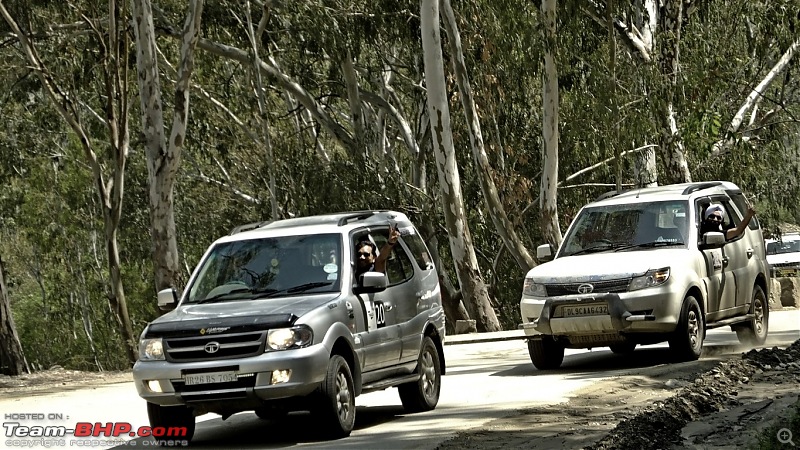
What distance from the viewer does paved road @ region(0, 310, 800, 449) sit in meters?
10.8

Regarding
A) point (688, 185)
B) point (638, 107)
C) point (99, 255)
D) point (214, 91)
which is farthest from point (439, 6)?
point (99, 255)

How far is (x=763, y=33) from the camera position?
3130 cm

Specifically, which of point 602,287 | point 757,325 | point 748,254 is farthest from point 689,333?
point 757,325

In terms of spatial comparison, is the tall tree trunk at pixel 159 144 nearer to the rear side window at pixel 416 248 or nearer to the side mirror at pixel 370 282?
the rear side window at pixel 416 248

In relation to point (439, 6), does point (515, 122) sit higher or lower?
lower

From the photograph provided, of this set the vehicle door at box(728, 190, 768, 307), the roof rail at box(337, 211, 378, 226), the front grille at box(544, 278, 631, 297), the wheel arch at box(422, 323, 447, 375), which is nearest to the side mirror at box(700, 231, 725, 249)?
the vehicle door at box(728, 190, 768, 307)

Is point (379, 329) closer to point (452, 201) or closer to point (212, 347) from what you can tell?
point (212, 347)

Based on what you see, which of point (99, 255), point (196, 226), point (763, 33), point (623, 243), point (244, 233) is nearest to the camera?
point (244, 233)

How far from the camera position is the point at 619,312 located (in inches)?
565

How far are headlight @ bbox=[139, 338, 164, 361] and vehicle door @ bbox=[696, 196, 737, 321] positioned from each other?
714 centimetres

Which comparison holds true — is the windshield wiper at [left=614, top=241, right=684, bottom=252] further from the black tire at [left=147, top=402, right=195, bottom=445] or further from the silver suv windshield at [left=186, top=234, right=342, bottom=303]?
the black tire at [left=147, top=402, right=195, bottom=445]

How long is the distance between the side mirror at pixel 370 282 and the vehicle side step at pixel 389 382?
0.73 metres

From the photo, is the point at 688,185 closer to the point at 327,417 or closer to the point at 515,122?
the point at 327,417

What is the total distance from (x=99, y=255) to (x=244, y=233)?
167 ft
